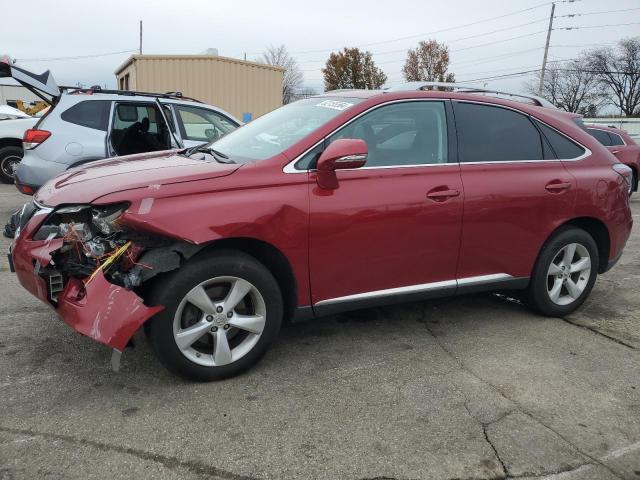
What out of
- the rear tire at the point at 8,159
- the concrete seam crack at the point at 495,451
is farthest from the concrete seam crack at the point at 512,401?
the rear tire at the point at 8,159

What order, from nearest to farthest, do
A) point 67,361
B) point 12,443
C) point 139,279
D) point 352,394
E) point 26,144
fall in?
point 12,443
point 139,279
point 352,394
point 67,361
point 26,144

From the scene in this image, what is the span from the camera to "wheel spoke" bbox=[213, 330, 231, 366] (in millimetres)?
3031

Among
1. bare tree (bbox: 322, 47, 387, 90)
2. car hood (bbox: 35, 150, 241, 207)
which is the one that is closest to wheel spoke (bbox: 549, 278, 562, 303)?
car hood (bbox: 35, 150, 241, 207)

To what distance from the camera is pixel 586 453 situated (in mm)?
2586

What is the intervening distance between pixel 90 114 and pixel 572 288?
19.2 ft

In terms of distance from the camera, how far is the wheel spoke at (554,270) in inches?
166

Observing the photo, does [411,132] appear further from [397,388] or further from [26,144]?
[26,144]

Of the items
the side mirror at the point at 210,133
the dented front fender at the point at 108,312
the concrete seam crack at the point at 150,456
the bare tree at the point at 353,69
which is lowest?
the concrete seam crack at the point at 150,456

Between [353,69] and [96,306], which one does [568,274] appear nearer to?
[96,306]

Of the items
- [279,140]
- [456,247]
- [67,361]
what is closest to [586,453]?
[456,247]

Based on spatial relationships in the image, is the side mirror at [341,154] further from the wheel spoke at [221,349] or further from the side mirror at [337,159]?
the wheel spoke at [221,349]

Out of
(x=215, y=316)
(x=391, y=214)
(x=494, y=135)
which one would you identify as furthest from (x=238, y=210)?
(x=494, y=135)

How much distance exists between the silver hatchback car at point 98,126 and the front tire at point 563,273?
3.83m

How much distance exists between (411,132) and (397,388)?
1.71 meters
